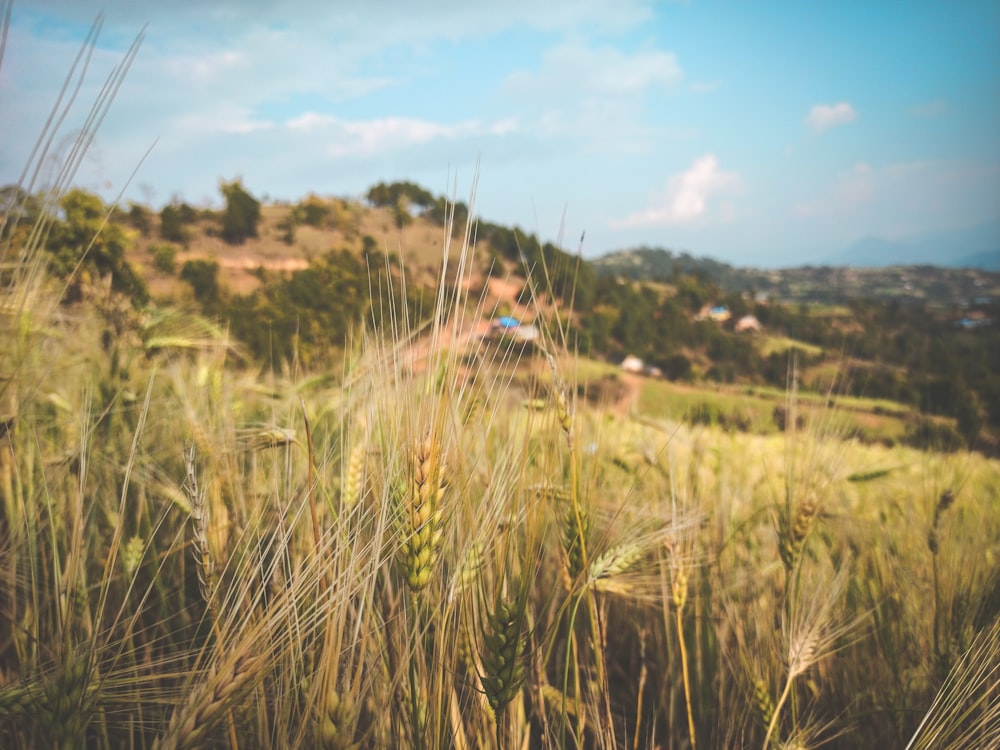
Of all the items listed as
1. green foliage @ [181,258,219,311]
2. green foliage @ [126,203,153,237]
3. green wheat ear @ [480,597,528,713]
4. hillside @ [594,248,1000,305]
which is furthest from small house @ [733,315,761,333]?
green wheat ear @ [480,597,528,713]

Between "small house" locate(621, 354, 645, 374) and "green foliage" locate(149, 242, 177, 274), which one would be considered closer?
"green foliage" locate(149, 242, 177, 274)

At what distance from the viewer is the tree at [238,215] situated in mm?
22484

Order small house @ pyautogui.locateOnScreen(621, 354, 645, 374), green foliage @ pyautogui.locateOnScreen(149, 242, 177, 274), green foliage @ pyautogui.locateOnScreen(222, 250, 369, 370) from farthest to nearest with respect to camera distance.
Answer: small house @ pyautogui.locateOnScreen(621, 354, 645, 374) → green foliage @ pyautogui.locateOnScreen(149, 242, 177, 274) → green foliage @ pyautogui.locateOnScreen(222, 250, 369, 370)

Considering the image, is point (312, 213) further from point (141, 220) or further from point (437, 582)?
point (437, 582)

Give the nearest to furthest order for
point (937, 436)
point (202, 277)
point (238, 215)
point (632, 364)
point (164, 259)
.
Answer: point (937, 436) → point (202, 277) → point (164, 259) → point (238, 215) → point (632, 364)

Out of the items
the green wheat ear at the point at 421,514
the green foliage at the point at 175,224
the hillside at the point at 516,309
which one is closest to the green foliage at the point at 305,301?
the hillside at the point at 516,309

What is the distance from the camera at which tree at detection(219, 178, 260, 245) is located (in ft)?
73.8

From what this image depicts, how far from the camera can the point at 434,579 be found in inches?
40.4

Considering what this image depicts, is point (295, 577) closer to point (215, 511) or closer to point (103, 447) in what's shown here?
point (215, 511)

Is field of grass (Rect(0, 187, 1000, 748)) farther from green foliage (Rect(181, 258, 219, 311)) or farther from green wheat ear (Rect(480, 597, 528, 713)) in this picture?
green foliage (Rect(181, 258, 219, 311))

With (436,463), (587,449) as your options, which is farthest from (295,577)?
(587,449)

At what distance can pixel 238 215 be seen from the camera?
22.4 m

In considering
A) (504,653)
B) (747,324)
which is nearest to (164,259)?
(504,653)

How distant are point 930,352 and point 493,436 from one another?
40808mm
